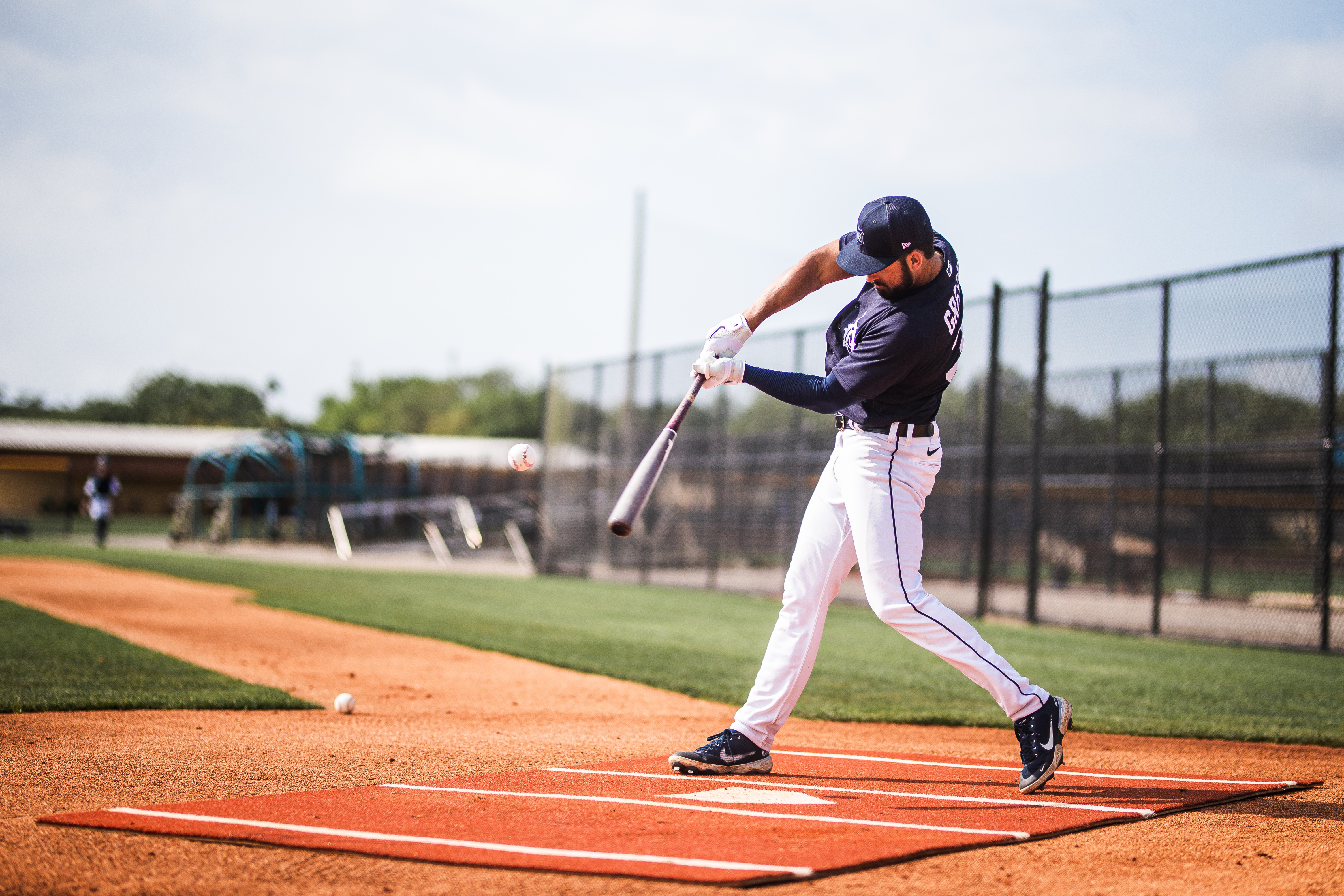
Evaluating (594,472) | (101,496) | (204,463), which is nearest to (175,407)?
(204,463)

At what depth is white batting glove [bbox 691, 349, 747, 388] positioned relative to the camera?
12.8 feet

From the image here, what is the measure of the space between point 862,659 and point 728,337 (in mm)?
4813

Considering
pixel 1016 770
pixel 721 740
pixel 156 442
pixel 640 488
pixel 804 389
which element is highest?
→ pixel 156 442

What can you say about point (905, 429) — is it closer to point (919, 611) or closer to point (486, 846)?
point (919, 611)

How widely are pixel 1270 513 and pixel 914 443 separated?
9135mm

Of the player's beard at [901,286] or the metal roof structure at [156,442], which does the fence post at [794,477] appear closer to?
the player's beard at [901,286]

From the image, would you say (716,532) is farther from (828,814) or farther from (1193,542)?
(828,814)

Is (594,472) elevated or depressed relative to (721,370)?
elevated

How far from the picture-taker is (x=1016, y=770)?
4.35 meters

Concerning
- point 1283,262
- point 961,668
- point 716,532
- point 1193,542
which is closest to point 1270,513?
point 1193,542

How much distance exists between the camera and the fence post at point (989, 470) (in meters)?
11.1

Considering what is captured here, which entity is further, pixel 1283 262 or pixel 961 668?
pixel 1283 262

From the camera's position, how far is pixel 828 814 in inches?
135

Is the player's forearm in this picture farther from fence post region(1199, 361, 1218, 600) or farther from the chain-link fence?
fence post region(1199, 361, 1218, 600)
